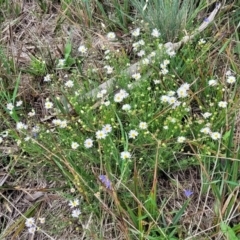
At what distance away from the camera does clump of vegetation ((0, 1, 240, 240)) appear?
198cm

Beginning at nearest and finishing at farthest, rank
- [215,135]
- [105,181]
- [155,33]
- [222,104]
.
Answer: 1. [105,181]
2. [215,135]
3. [222,104]
4. [155,33]

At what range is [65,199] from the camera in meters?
2.12

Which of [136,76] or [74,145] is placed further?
[136,76]

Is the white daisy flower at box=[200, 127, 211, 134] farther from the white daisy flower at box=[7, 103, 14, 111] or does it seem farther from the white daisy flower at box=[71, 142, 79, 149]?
the white daisy flower at box=[7, 103, 14, 111]

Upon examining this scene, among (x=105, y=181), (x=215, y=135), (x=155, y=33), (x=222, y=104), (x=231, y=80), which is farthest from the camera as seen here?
(x=155, y=33)

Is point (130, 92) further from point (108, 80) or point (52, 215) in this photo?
point (52, 215)

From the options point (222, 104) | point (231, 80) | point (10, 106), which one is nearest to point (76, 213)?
point (10, 106)

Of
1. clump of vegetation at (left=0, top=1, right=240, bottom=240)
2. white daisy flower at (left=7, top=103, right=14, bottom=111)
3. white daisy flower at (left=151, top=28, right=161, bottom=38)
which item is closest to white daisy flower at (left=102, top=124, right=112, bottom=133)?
clump of vegetation at (left=0, top=1, right=240, bottom=240)

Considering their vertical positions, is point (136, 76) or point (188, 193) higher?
point (136, 76)

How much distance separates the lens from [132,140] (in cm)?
215

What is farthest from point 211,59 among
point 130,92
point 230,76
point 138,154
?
point 138,154

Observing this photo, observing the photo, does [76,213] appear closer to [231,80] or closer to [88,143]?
[88,143]

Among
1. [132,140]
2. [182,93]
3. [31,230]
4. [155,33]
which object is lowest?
[31,230]

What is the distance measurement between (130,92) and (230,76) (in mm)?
482
